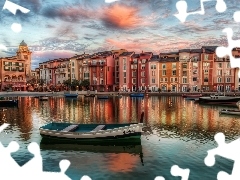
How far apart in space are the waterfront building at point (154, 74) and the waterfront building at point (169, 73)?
0.82m

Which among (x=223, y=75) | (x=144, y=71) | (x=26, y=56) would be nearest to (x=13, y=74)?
(x=26, y=56)

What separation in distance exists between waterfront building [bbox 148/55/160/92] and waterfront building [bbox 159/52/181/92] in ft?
2.68

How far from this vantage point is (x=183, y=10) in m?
6.42

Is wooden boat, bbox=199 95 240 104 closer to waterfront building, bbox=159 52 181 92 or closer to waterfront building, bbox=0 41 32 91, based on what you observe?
waterfront building, bbox=159 52 181 92

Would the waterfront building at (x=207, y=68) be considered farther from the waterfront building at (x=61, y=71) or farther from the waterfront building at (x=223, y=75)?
the waterfront building at (x=61, y=71)

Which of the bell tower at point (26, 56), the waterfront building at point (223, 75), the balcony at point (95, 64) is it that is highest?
the bell tower at point (26, 56)

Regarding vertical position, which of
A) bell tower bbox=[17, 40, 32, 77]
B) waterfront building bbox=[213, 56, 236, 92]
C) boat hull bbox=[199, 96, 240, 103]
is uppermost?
bell tower bbox=[17, 40, 32, 77]

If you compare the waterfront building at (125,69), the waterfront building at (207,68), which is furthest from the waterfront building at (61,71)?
the waterfront building at (207,68)

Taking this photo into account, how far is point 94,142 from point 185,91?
2552 inches

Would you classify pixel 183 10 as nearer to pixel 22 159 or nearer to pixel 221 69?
pixel 22 159

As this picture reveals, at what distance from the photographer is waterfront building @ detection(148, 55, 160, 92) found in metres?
81.9

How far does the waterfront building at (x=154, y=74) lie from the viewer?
8188 cm

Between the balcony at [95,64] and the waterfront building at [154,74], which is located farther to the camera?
the balcony at [95,64]

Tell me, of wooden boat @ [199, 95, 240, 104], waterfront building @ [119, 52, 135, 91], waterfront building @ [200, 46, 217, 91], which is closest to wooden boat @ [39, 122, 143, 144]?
wooden boat @ [199, 95, 240, 104]
